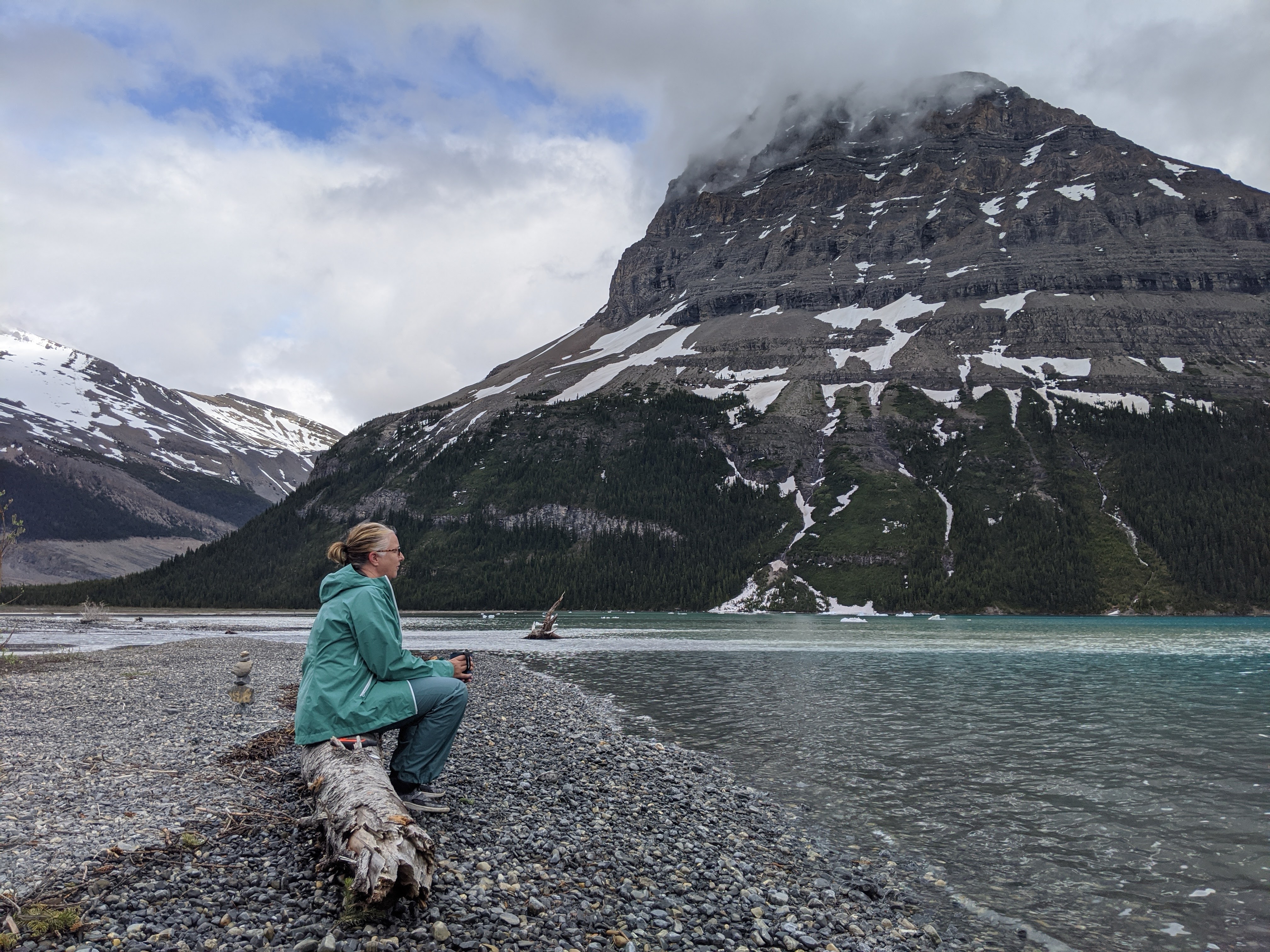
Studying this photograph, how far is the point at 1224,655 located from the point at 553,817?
58.4 metres

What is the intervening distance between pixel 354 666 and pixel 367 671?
19 centimetres

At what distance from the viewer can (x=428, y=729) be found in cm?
990

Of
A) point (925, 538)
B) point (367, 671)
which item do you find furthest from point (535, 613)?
point (367, 671)

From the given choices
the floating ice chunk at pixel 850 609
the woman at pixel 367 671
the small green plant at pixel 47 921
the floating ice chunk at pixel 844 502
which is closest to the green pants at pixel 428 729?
the woman at pixel 367 671

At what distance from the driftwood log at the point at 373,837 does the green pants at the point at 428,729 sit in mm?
994

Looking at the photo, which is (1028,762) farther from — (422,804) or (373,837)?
(373,837)

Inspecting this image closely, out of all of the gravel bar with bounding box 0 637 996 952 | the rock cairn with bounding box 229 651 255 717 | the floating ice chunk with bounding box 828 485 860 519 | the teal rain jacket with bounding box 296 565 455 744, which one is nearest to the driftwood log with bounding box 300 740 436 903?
the gravel bar with bounding box 0 637 996 952

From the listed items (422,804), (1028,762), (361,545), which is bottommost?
(1028,762)

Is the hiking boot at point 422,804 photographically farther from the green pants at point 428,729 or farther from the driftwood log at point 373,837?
the driftwood log at point 373,837

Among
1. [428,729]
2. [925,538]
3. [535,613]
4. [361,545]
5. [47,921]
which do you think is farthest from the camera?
[925,538]

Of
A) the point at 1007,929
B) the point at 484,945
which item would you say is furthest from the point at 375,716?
the point at 1007,929

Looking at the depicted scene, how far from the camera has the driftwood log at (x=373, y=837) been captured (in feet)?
23.2

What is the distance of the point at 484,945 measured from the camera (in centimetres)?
697

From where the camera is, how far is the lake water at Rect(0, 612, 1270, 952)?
10.3 m
